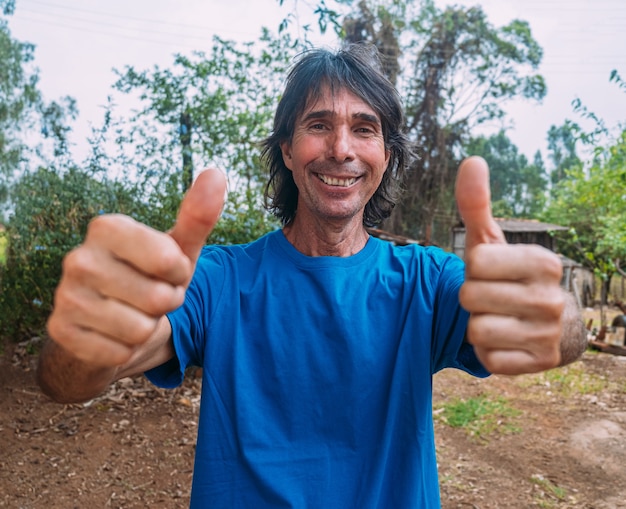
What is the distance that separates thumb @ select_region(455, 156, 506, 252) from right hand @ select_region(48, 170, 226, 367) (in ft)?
1.77

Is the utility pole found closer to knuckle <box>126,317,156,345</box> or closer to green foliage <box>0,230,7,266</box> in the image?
green foliage <box>0,230,7,266</box>

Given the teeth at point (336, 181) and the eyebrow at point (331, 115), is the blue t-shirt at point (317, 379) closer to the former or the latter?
the teeth at point (336, 181)

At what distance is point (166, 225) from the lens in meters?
4.84

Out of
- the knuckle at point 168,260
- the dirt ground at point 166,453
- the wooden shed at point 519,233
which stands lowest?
the dirt ground at point 166,453

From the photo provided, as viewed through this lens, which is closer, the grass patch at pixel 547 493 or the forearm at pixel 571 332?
the forearm at pixel 571 332

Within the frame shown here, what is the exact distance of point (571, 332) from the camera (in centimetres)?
121

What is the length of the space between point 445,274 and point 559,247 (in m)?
19.2

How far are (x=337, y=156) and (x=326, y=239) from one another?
27 cm

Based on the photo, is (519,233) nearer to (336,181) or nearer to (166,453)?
(166,453)

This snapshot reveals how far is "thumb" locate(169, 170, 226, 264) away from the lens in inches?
40.2

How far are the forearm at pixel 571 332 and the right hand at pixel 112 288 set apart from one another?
85 centimetres

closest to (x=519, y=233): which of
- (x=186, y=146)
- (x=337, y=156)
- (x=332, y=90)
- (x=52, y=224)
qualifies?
(x=186, y=146)

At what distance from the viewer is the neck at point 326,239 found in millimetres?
1723

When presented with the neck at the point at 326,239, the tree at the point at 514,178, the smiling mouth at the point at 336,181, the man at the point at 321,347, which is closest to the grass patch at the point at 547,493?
the man at the point at 321,347
